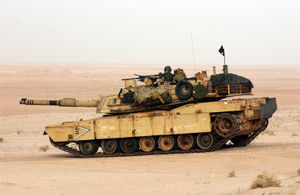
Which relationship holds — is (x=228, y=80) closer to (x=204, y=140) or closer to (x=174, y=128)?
(x=204, y=140)

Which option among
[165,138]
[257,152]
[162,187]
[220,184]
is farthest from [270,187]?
[165,138]

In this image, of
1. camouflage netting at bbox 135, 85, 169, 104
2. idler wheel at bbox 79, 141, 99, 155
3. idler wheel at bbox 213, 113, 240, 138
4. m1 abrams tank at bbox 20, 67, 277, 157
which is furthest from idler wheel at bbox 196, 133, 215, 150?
idler wheel at bbox 79, 141, 99, 155

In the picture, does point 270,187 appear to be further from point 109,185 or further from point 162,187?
point 109,185

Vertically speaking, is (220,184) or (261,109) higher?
(261,109)

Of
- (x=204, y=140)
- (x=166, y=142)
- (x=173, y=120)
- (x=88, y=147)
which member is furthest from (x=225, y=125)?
(x=88, y=147)

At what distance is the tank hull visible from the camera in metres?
21.3

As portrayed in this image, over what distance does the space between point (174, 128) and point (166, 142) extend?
Answer: 2.84 feet

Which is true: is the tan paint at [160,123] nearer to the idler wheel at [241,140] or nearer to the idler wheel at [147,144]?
the idler wheel at [147,144]

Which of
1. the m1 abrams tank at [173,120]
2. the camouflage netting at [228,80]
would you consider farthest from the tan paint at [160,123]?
the camouflage netting at [228,80]

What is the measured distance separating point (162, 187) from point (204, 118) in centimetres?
731

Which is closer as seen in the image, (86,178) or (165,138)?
(86,178)

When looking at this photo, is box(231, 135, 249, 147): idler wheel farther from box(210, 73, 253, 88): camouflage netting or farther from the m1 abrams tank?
box(210, 73, 253, 88): camouflage netting

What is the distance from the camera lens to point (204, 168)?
695 inches

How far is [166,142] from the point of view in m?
22.2
